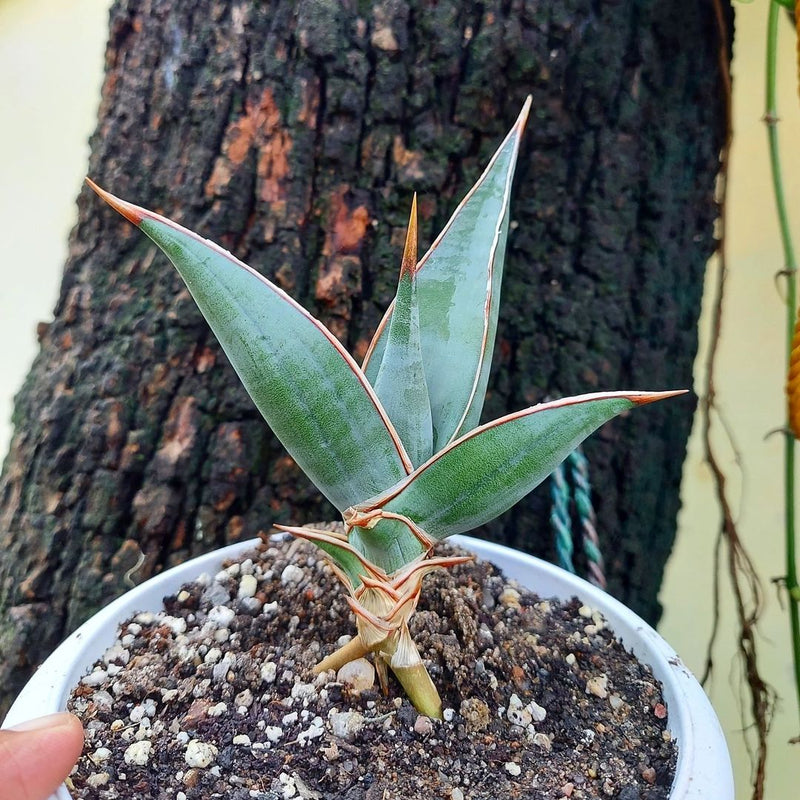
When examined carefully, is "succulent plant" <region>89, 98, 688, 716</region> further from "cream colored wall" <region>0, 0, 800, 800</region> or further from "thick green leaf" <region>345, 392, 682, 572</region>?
"cream colored wall" <region>0, 0, 800, 800</region>

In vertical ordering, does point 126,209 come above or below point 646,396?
above

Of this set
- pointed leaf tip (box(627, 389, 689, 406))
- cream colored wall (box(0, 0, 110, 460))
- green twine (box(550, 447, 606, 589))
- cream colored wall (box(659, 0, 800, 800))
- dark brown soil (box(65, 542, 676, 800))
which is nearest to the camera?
pointed leaf tip (box(627, 389, 689, 406))

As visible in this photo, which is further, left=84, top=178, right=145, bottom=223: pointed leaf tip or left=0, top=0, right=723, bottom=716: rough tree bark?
left=0, top=0, right=723, bottom=716: rough tree bark

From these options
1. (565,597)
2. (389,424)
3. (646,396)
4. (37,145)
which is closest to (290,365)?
(389,424)

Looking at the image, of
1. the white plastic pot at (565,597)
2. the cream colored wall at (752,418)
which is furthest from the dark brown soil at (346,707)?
the cream colored wall at (752,418)

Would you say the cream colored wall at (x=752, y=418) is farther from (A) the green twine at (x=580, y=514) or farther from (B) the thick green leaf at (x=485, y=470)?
(B) the thick green leaf at (x=485, y=470)

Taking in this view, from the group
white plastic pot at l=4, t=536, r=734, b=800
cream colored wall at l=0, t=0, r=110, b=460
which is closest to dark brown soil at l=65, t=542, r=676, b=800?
white plastic pot at l=4, t=536, r=734, b=800

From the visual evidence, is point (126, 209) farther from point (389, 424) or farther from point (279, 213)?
point (279, 213)
